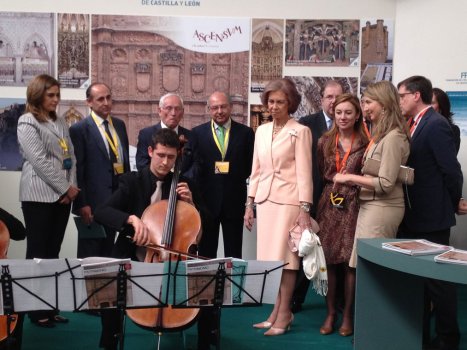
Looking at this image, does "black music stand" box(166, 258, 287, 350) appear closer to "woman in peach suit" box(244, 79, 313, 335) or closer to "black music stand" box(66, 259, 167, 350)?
"black music stand" box(66, 259, 167, 350)

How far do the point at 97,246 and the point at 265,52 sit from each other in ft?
7.93

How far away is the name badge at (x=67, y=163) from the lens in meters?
4.67

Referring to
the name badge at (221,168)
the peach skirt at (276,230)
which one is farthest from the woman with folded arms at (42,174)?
the peach skirt at (276,230)

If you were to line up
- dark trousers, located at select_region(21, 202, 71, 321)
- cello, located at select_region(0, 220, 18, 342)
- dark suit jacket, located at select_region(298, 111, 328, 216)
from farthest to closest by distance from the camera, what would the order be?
1. dark suit jacket, located at select_region(298, 111, 328, 216)
2. dark trousers, located at select_region(21, 202, 71, 321)
3. cello, located at select_region(0, 220, 18, 342)

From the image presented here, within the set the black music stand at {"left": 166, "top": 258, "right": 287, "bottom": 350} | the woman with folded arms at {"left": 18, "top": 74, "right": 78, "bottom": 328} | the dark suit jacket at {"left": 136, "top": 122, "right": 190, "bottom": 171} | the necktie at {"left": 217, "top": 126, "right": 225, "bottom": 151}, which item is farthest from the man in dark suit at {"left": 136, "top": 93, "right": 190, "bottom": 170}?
the black music stand at {"left": 166, "top": 258, "right": 287, "bottom": 350}

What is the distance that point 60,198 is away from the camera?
4551 mm

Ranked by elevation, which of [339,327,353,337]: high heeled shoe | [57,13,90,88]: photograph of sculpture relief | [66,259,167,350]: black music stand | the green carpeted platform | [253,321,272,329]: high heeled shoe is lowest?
the green carpeted platform

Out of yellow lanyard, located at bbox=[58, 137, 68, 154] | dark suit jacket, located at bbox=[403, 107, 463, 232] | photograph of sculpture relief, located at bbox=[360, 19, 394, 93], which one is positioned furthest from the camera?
photograph of sculpture relief, located at bbox=[360, 19, 394, 93]

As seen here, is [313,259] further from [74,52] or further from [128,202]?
[74,52]

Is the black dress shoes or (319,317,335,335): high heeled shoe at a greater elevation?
(319,317,335,335): high heeled shoe

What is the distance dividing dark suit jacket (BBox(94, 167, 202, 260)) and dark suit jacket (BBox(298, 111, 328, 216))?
1.31 metres

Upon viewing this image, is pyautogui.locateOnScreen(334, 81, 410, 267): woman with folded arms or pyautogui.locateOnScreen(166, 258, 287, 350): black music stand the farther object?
pyautogui.locateOnScreen(334, 81, 410, 267): woman with folded arms

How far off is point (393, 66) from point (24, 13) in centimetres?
346

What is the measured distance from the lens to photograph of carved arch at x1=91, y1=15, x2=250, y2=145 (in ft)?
20.1
